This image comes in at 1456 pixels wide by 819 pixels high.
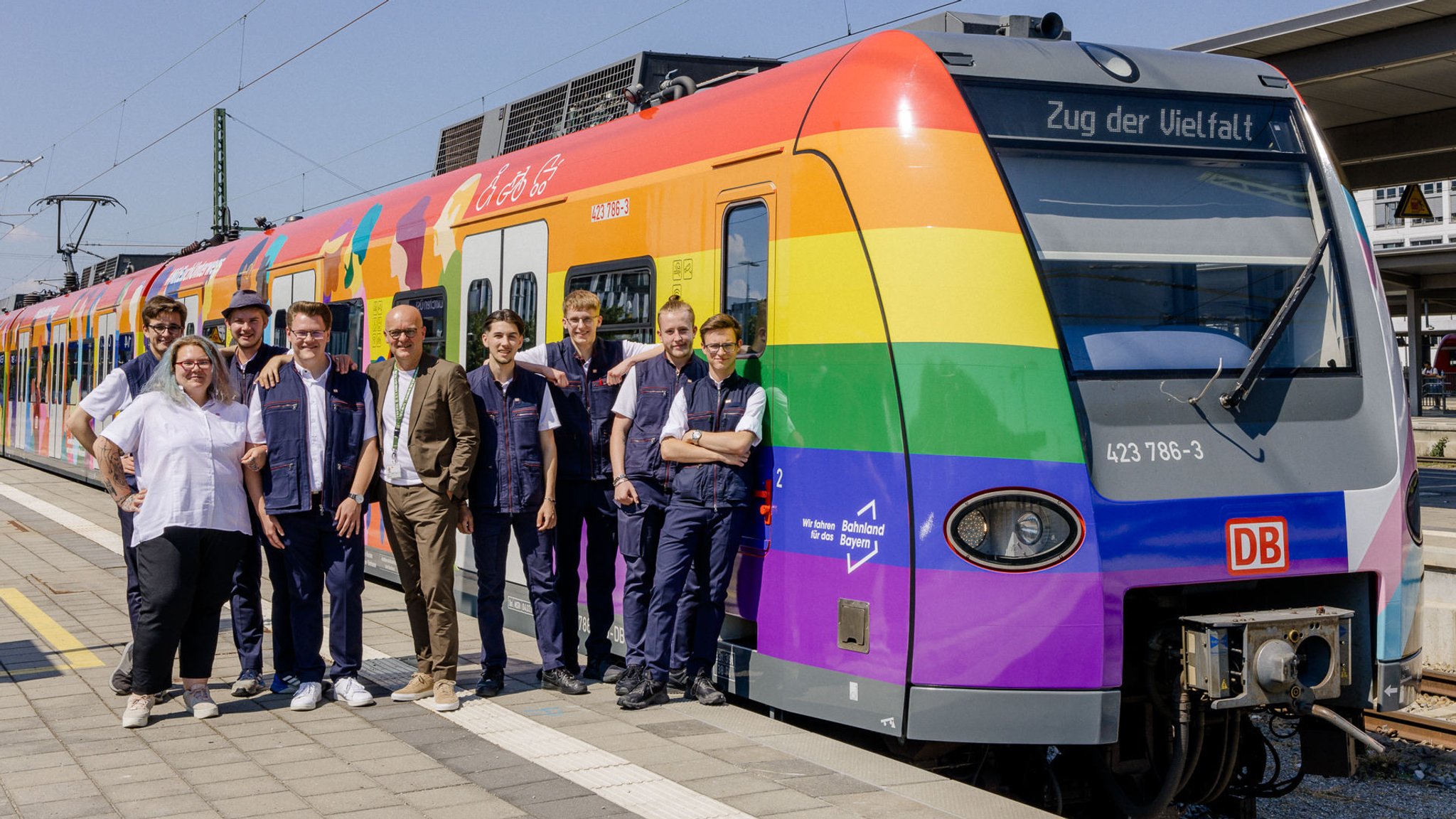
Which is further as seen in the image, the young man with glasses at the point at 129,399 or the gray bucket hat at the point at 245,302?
the gray bucket hat at the point at 245,302

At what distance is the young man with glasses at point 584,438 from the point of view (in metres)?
6.56

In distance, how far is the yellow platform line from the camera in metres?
7.35

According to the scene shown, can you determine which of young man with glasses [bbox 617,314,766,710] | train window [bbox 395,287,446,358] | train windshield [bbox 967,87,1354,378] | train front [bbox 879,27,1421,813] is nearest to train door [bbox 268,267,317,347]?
train window [bbox 395,287,446,358]

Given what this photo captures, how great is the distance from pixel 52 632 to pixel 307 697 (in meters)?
2.97

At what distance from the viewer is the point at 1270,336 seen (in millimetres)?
5262

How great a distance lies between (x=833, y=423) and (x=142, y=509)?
3.00m

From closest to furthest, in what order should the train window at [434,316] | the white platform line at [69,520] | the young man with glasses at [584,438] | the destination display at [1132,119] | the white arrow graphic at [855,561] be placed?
the white arrow graphic at [855,561], the destination display at [1132,119], the young man with glasses at [584,438], the train window at [434,316], the white platform line at [69,520]

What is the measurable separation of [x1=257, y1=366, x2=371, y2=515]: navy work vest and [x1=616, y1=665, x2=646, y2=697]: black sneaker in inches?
59.2

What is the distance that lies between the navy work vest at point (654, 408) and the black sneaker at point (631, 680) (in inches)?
33.5

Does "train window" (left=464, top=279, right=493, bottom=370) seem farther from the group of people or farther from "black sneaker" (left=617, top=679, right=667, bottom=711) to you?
"black sneaker" (left=617, top=679, right=667, bottom=711)

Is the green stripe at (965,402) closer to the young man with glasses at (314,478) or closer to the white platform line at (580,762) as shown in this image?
the white platform line at (580,762)

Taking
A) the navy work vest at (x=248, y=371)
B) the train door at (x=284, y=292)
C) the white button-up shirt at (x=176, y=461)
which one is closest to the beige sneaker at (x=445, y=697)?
the white button-up shirt at (x=176, y=461)

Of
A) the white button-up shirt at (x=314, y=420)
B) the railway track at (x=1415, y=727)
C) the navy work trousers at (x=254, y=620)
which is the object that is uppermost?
the white button-up shirt at (x=314, y=420)

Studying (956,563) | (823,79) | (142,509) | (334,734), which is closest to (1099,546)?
(956,563)
